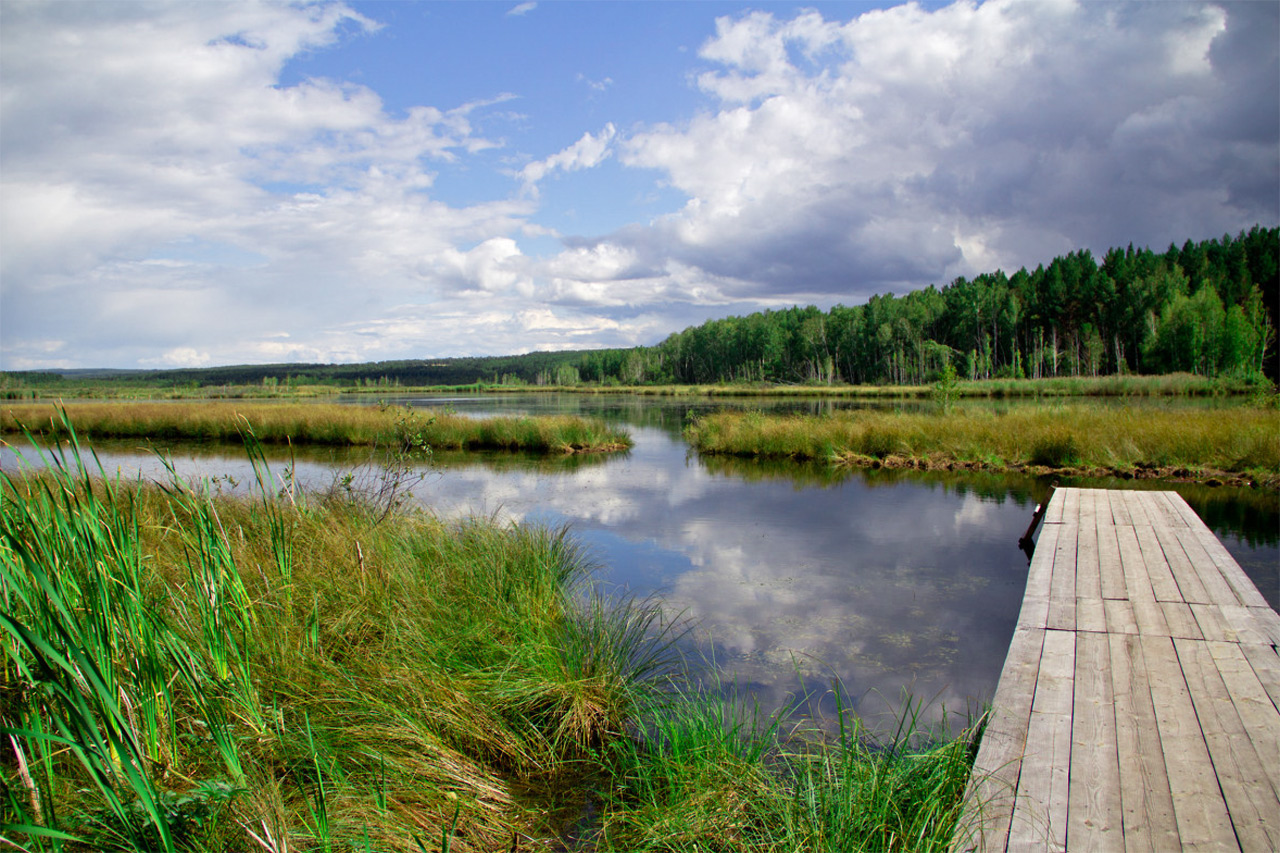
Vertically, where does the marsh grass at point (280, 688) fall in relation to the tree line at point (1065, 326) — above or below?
below

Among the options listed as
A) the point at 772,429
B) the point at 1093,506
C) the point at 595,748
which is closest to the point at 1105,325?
the point at 772,429

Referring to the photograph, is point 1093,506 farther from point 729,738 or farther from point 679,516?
point 729,738

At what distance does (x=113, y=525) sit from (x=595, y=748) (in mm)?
2802

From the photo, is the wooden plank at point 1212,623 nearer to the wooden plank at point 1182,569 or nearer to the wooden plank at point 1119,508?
the wooden plank at point 1182,569

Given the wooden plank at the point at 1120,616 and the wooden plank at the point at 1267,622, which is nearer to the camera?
the wooden plank at the point at 1267,622

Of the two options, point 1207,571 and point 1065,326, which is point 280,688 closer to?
point 1207,571

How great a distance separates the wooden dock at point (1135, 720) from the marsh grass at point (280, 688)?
2.15 metres

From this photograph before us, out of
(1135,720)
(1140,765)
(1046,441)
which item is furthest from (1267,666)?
(1046,441)

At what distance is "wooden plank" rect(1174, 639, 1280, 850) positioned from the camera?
2576mm

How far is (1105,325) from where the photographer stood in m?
64.1

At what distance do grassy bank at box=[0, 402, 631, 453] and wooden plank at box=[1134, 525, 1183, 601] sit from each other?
15.5m

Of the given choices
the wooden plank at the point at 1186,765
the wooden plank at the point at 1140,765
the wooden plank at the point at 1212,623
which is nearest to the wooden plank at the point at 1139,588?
the wooden plank at the point at 1212,623

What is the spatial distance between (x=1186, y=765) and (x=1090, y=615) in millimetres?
2223

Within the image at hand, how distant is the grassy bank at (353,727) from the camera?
2443 millimetres
